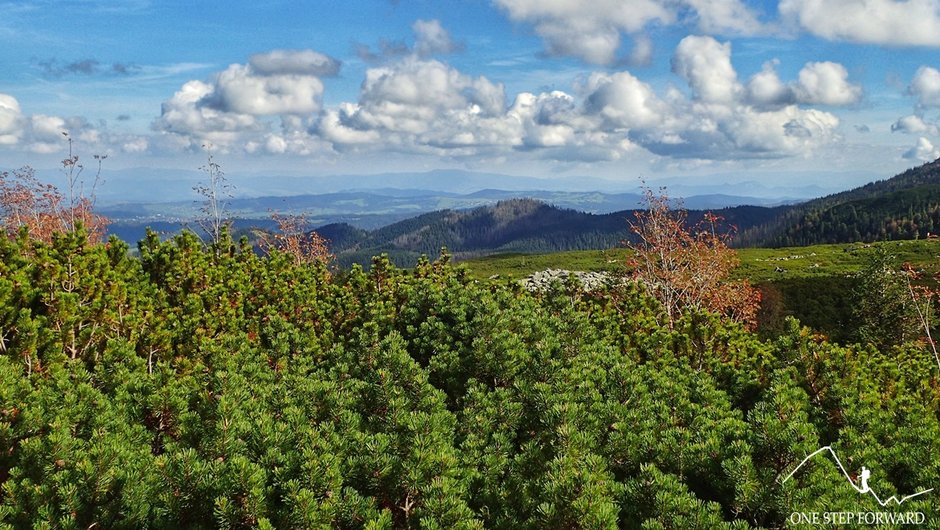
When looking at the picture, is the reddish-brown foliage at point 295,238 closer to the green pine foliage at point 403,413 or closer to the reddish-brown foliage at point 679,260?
the reddish-brown foliage at point 679,260

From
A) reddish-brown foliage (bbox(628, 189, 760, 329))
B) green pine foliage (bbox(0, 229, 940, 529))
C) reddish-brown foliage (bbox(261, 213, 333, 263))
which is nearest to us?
green pine foliage (bbox(0, 229, 940, 529))

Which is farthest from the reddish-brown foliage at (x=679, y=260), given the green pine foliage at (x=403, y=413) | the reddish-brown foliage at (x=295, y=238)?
the reddish-brown foliage at (x=295, y=238)

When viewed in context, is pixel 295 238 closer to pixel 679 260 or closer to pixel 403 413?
pixel 679 260

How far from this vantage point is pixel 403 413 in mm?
6965

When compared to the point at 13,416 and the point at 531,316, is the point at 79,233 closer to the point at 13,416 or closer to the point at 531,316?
the point at 13,416

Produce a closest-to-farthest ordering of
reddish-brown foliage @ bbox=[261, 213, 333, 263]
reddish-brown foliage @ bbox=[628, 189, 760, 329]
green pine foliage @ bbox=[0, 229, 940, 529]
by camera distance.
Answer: green pine foliage @ bbox=[0, 229, 940, 529] < reddish-brown foliage @ bbox=[628, 189, 760, 329] < reddish-brown foliage @ bbox=[261, 213, 333, 263]

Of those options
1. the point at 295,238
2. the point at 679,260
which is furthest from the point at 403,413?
the point at 295,238

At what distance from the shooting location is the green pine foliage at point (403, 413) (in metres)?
5.37

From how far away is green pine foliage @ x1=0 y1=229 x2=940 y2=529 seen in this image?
17.6ft

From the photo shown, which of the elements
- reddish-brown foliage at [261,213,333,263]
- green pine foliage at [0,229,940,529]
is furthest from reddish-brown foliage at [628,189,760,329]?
reddish-brown foliage at [261,213,333,263]

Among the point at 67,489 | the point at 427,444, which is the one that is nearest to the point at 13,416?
the point at 67,489

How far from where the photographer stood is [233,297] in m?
13.7

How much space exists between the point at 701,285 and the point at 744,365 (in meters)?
25.6

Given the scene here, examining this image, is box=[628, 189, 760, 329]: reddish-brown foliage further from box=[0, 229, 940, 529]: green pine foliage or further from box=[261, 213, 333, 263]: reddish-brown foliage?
box=[261, 213, 333, 263]: reddish-brown foliage
